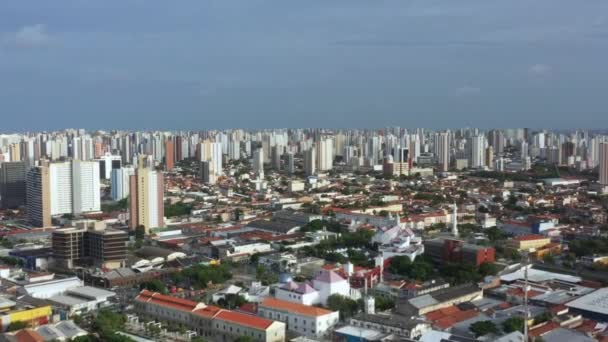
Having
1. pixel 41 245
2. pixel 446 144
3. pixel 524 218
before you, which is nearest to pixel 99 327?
pixel 41 245

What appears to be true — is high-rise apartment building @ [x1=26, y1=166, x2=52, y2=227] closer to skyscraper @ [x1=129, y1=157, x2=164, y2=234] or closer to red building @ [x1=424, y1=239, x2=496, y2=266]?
skyscraper @ [x1=129, y1=157, x2=164, y2=234]

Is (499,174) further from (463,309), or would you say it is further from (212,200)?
(463,309)

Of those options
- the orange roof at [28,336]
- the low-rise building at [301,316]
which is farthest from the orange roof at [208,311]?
the orange roof at [28,336]

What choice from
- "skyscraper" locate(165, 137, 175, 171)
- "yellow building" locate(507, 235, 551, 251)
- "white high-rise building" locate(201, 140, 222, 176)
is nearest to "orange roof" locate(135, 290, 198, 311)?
"yellow building" locate(507, 235, 551, 251)

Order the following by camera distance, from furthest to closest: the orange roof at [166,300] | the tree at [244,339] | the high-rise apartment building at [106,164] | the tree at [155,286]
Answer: the high-rise apartment building at [106,164]
the tree at [155,286]
the orange roof at [166,300]
the tree at [244,339]

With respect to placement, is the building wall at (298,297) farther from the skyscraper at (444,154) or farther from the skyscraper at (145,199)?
the skyscraper at (444,154)

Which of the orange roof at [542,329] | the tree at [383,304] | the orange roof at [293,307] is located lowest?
the tree at [383,304]
